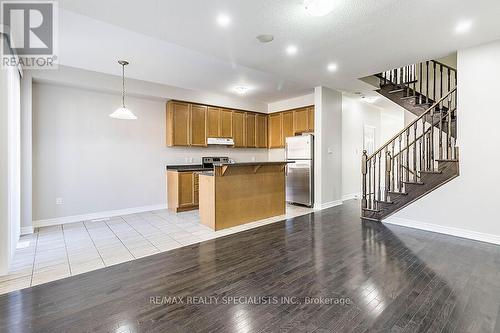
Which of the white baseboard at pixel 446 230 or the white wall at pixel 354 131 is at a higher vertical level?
the white wall at pixel 354 131

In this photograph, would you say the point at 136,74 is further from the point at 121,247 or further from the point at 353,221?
the point at 353,221

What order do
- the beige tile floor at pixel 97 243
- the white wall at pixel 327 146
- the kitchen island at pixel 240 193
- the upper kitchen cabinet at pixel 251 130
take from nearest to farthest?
the beige tile floor at pixel 97 243 → the kitchen island at pixel 240 193 → the white wall at pixel 327 146 → the upper kitchen cabinet at pixel 251 130

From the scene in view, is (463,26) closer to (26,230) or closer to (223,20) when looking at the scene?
(223,20)


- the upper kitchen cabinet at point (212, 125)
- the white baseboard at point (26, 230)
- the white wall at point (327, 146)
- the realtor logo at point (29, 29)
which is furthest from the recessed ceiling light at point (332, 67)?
the white baseboard at point (26, 230)

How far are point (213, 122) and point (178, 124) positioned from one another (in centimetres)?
98

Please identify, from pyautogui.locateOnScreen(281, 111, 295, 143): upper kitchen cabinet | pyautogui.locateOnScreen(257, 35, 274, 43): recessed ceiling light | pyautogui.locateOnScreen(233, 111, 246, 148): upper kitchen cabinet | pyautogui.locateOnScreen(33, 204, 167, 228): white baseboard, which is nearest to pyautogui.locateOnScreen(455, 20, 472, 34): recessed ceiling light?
pyautogui.locateOnScreen(257, 35, 274, 43): recessed ceiling light

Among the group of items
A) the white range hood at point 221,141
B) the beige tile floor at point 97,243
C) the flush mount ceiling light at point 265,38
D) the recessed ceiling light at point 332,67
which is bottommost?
the beige tile floor at point 97,243

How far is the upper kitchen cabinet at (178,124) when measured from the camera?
5809 mm

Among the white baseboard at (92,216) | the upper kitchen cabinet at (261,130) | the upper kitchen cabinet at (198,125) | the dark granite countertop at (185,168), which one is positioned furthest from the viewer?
the upper kitchen cabinet at (261,130)

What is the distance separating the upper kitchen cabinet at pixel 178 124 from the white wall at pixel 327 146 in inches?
123

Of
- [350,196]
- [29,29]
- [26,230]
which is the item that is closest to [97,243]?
[26,230]

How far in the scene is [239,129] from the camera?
7.03 metres

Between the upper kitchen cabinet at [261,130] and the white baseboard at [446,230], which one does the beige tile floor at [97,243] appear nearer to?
the white baseboard at [446,230]

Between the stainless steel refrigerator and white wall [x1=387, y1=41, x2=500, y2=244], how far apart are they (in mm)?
2578
